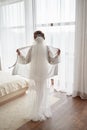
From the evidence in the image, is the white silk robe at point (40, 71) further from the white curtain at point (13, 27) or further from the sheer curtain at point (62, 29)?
the white curtain at point (13, 27)

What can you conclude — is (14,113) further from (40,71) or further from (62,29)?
(62,29)

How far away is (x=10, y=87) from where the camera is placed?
3.27 metres

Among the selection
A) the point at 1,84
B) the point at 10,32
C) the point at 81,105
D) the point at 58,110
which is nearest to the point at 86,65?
the point at 81,105

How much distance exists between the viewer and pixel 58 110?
301 cm

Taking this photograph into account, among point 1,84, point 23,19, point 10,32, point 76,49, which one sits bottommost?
point 1,84

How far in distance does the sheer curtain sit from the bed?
3.12 feet

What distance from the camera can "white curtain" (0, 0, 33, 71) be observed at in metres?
4.37

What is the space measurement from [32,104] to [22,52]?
97 centimetres

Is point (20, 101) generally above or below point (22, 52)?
below

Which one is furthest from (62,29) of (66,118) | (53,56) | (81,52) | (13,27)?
(66,118)

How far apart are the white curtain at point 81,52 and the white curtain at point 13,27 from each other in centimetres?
145

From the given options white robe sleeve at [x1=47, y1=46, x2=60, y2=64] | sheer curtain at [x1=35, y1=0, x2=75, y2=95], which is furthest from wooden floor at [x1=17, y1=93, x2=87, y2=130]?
white robe sleeve at [x1=47, y1=46, x2=60, y2=64]

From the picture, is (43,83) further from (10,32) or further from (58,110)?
(10,32)

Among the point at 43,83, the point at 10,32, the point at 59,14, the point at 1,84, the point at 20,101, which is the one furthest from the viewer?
the point at 10,32
